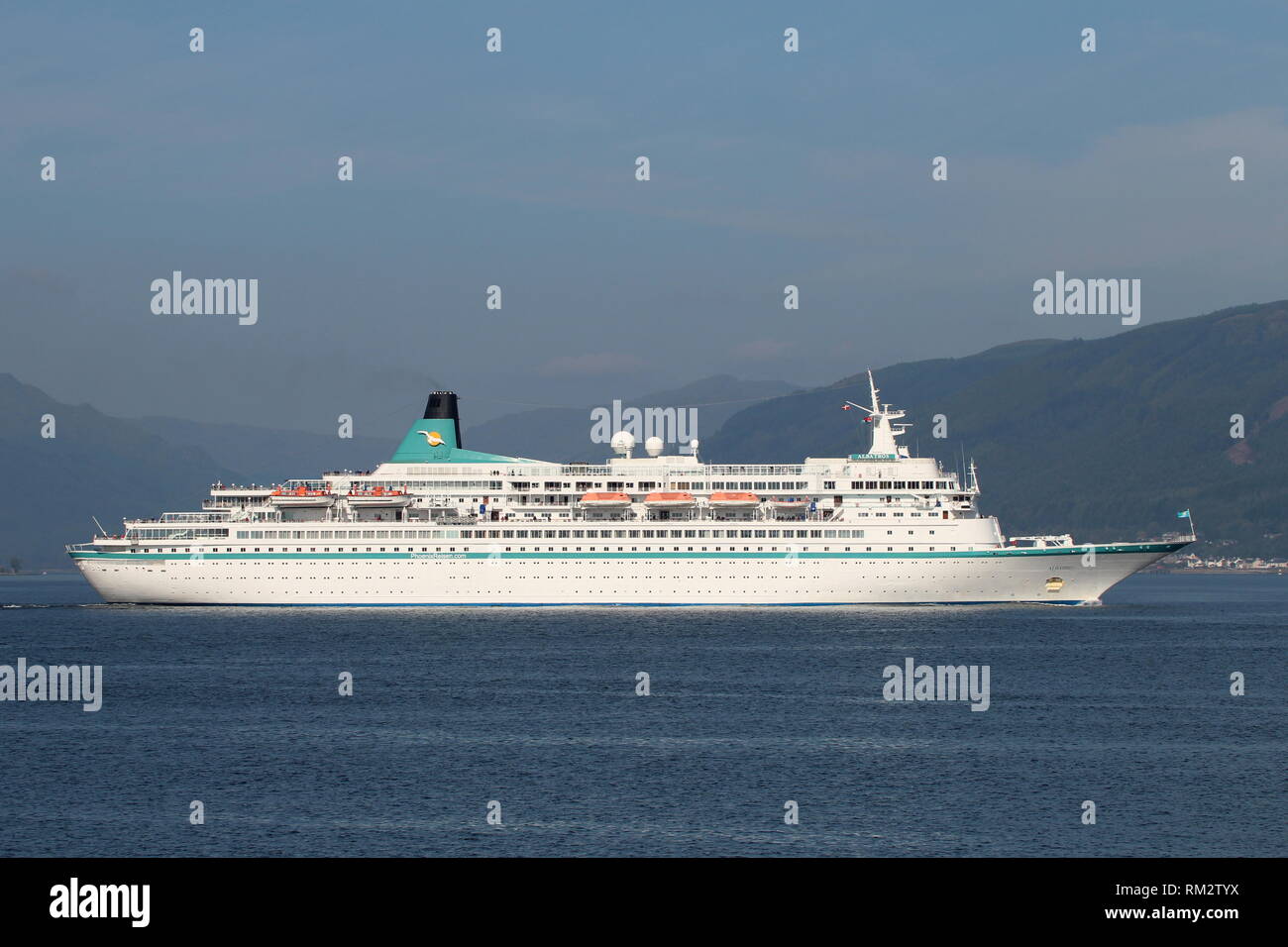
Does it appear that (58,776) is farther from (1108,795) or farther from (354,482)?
(354,482)

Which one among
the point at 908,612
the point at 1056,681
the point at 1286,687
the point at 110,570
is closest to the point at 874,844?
the point at 1056,681

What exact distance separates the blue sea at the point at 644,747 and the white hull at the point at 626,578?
9.65 m

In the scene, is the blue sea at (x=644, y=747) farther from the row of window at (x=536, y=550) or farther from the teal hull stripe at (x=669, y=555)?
the row of window at (x=536, y=550)

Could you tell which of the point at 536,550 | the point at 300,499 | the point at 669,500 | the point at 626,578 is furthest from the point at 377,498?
the point at 669,500

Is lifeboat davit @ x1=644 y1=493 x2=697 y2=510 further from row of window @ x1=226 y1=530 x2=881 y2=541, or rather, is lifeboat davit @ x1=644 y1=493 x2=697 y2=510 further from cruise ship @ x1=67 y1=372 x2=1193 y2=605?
row of window @ x1=226 y1=530 x2=881 y2=541

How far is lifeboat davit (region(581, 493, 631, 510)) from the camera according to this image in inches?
3127

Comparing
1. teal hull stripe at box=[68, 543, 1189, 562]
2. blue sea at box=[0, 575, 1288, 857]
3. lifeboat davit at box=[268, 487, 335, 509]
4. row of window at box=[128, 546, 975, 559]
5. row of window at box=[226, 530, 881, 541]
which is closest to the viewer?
blue sea at box=[0, 575, 1288, 857]

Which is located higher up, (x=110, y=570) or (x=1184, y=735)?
(x=110, y=570)

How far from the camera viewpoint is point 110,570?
3159 inches

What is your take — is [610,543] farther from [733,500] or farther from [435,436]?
[435,436]

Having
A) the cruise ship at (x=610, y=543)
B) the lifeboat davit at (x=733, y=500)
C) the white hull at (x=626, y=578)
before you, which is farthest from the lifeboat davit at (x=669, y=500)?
the white hull at (x=626, y=578)

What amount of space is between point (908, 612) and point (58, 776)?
46778mm

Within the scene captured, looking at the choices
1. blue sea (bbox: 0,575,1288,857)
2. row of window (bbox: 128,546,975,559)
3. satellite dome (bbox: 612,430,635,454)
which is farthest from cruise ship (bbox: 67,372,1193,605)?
blue sea (bbox: 0,575,1288,857)

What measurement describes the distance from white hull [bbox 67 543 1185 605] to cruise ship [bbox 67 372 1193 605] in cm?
7
